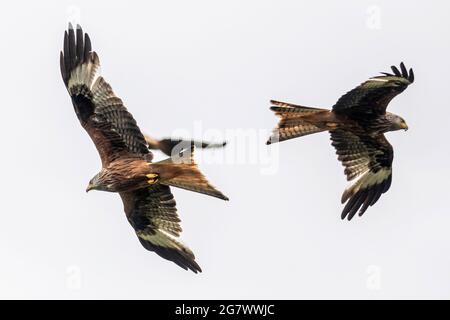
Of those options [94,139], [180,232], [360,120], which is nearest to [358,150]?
[360,120]

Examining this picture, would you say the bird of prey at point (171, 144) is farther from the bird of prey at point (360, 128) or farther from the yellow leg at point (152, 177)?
the bird of prey at point (360, 128)

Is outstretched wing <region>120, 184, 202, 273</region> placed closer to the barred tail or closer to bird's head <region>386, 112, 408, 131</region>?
the barred tail

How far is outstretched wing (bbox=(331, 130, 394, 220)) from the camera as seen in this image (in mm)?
16734

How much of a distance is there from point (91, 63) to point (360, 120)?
3810mm

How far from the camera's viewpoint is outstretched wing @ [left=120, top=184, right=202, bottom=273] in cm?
1523

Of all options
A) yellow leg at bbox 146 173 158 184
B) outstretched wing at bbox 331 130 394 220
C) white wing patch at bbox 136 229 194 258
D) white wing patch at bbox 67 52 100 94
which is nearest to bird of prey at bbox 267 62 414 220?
outstretched wing at bbox 331 130 394 220

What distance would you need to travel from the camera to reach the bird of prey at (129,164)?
14328 millimetres

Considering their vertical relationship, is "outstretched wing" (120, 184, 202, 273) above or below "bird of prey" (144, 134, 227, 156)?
below

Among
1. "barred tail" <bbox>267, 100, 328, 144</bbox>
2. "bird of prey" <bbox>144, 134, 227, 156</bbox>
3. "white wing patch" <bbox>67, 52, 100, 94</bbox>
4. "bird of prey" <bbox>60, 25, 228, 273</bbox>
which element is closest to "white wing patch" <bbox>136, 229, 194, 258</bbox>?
"bird of prey" <bbox>60, 25, 228, 273</bbox>

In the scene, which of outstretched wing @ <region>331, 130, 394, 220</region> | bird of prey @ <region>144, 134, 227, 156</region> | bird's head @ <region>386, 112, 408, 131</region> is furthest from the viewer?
outstretched wing @ <region>331, 130, 394, 220</region>

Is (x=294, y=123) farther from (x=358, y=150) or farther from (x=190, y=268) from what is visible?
(x=190, y=268)

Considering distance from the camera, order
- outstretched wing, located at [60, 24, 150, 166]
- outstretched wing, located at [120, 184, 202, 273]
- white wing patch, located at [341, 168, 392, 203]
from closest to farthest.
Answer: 1. outstretched wing, located at [60, 24, 150, 166]
2. outstretched wing, located at [120, 184, 202, 273]
3. white wing patch, located at [341, 168, 392, 203]

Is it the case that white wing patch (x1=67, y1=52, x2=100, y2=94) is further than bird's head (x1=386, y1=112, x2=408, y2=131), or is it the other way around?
bird's head (x1=386, y1=112, x2=408, y2=131)

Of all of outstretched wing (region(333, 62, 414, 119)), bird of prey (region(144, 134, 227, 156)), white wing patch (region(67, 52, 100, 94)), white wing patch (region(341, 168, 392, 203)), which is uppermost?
white wing patch (region(67, 52, 100, 94))
